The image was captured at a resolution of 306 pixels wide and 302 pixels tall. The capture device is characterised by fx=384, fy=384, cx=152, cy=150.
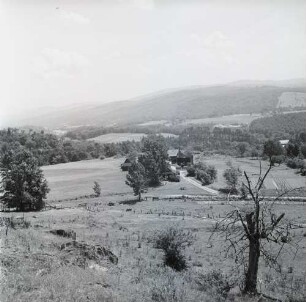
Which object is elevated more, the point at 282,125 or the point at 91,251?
the point at 91,251

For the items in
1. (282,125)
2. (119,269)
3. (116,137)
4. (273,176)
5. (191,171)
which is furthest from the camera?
(116,137)

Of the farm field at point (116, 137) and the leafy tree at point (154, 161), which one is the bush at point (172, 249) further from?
the farm field at point (116, 137)

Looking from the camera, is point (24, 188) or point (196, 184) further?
point (196, 184)

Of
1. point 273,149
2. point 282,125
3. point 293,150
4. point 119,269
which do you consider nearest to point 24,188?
point 119,269

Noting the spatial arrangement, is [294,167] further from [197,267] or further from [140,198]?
[197,267]

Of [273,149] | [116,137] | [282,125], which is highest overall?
[282,125]

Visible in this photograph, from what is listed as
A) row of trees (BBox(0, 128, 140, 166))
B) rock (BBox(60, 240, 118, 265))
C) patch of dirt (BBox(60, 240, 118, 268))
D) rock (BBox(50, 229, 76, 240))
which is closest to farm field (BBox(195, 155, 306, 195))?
row of trees (BBox(0, 128, 140, 166))

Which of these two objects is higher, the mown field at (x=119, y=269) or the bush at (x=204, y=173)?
the mown field at (x=119, y=269)

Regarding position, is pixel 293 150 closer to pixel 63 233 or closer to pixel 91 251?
pixel 63 233

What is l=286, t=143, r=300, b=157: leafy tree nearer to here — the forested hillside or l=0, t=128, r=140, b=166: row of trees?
the forested hillside

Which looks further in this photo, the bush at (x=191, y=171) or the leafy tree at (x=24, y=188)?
the bush at (x=191, y=171)

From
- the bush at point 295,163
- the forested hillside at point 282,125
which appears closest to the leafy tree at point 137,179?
the bush at point 295,163
